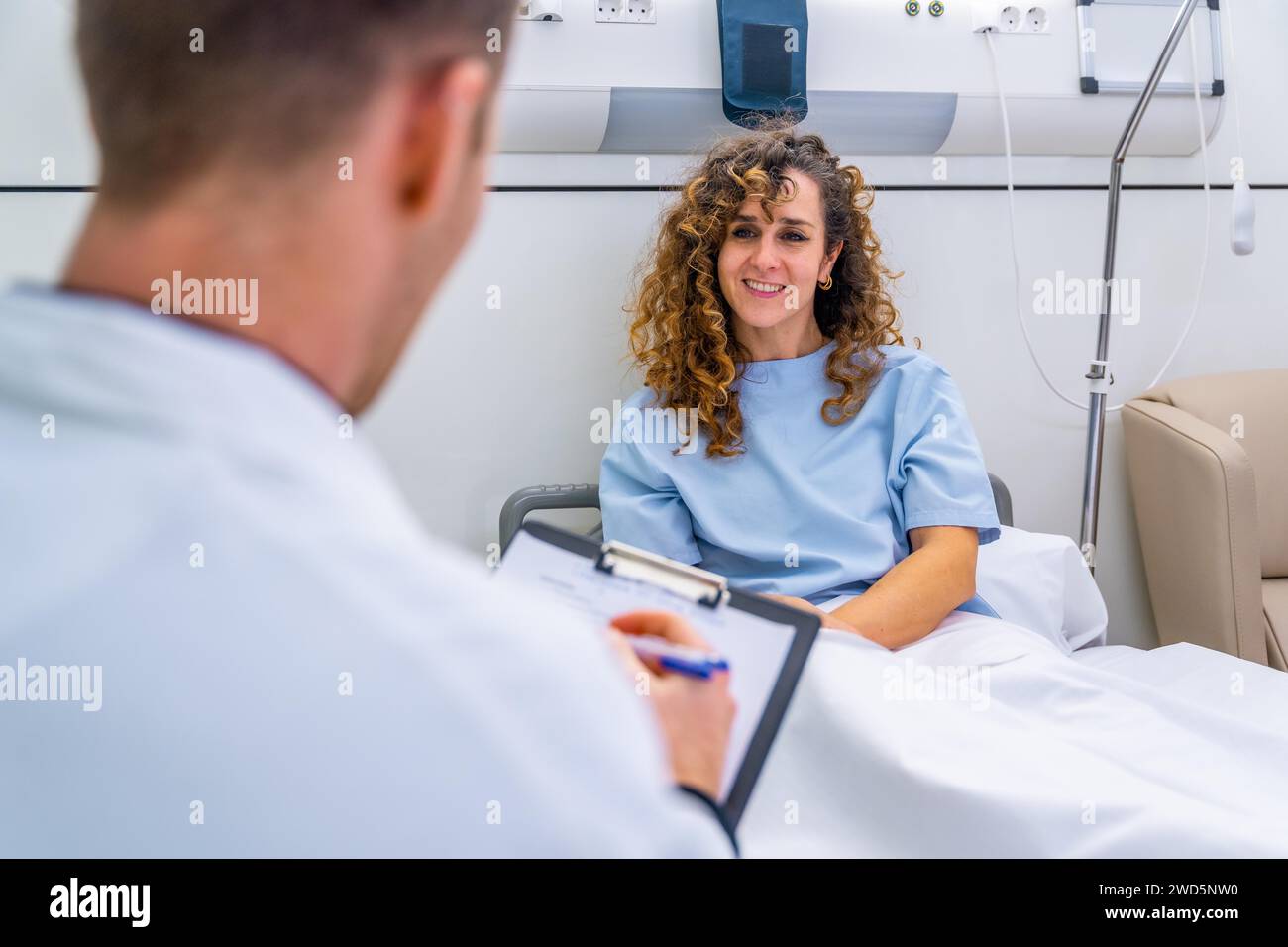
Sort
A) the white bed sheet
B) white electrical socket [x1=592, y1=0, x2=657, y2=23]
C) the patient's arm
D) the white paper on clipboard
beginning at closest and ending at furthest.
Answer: the white paper on clipboard
the white bed sheet
the patient's arm
white electrical socket [x1=592, y1=0, x2=657, y2=23]

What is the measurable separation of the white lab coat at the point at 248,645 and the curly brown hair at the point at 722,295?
1.18 metres

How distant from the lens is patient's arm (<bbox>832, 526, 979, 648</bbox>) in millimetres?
1331

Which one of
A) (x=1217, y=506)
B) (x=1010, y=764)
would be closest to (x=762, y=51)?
(x=1217, y=506)

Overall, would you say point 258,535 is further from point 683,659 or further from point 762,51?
point 762,51

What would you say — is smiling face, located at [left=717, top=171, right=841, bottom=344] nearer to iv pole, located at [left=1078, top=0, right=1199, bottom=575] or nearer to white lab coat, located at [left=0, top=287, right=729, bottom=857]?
iv pole, located at [left=1078, top=0, right=1199, bottom=575]

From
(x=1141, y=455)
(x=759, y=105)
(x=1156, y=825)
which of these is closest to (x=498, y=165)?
(x=759, y=105)

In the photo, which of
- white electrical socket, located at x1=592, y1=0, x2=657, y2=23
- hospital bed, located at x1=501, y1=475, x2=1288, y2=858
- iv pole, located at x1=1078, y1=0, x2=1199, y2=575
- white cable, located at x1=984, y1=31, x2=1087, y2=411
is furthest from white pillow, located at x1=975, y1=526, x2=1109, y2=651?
white electrical socket, located at x1=592, y1=0, x2=657, y2=23

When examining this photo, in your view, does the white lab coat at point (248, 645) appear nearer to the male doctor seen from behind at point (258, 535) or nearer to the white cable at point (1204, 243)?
the male doctor seen from behind at point (258, 535)

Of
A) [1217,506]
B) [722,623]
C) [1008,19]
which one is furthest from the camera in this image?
[1008,19]

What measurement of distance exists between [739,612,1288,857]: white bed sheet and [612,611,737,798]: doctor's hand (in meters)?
0.40

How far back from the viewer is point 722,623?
0.65 meters

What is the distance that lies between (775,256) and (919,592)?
1.84ft

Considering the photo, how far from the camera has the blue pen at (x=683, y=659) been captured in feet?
1.66

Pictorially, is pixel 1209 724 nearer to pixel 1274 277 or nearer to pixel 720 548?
pixel 720 548
